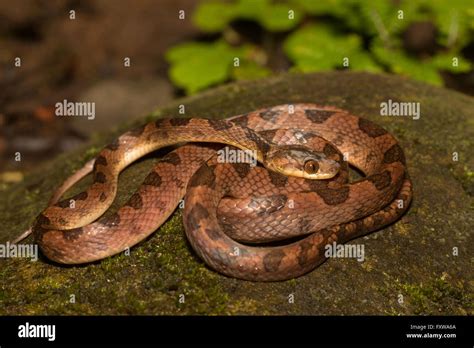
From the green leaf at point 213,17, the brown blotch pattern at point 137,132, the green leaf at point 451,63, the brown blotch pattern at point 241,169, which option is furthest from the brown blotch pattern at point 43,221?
the green leaf at point 451,63

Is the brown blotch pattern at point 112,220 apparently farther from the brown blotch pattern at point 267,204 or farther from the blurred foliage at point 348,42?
the blurred foliage at point 348,42

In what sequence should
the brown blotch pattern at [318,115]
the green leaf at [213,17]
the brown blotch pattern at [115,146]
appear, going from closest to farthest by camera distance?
the brown blotch pattern at [115,146]
the brown blotch pattern at [318,115]
the green leaf at [213,17]

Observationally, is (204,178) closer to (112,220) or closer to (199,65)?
(112,220)

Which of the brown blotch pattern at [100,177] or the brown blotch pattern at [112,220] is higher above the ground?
the brown blotch pattern at [100,177]

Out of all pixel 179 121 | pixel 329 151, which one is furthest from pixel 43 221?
pixel 329 151

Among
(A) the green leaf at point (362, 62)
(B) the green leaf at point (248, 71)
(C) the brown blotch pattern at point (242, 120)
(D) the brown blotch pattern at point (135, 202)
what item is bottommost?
(D) the brown blotch pattern at point (135, 202)
